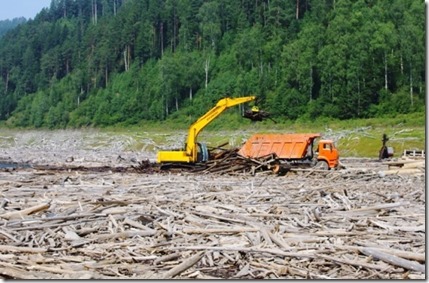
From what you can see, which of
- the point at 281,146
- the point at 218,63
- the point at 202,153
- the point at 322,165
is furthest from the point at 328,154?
the point at 218,63

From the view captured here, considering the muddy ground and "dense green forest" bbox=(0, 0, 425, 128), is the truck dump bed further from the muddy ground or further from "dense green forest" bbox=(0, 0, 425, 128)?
"dense green forest" bbox=(0, 0, 425, 128)

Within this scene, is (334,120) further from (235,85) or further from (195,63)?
(195,63)

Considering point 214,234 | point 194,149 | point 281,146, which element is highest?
point 214,234

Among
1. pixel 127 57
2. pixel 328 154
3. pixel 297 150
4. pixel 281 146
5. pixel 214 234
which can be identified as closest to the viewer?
pixel 214 234

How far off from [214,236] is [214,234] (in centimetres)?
11

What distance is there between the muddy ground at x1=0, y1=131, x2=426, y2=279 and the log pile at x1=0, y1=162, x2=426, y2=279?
2 centimetres

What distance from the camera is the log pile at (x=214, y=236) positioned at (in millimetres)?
7910

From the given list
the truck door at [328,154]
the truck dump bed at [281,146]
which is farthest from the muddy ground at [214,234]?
the truck dump bed at [281,146]

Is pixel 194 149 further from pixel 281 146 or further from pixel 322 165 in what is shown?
pixel 322 165

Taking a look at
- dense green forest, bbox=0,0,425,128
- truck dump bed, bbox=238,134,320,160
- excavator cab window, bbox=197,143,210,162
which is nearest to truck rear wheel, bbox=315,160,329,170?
truck dump bed, bbox=238,134,320,160

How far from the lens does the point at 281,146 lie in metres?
27.3

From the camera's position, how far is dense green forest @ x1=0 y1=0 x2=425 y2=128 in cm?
5922

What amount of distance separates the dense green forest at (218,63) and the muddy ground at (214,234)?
42.2 m

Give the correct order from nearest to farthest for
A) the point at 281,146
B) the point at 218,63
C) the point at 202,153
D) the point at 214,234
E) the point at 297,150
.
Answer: the point at 214,234 → the point at 202,153 → the point at 297,150 → the point at 281,146 → the point at 218,63
